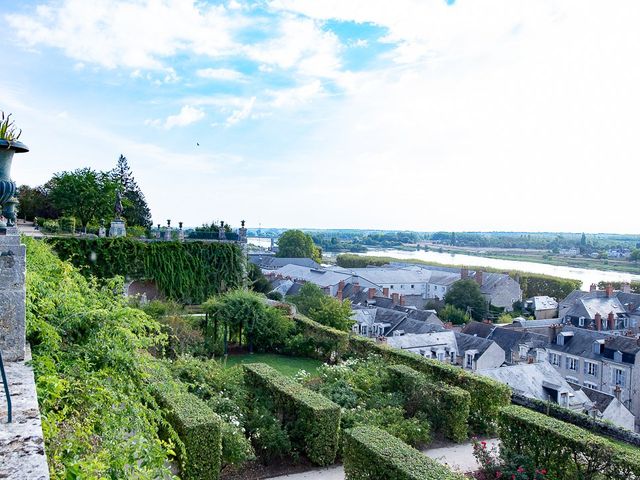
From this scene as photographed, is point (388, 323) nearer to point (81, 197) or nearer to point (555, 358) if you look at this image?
point (555, 358)

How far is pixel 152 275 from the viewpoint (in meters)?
27.4

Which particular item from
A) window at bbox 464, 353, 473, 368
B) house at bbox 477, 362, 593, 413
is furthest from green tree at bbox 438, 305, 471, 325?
house at bbox 477, 362, 593, 413

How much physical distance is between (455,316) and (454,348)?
747 inches

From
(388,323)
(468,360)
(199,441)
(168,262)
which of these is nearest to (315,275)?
(388,323)

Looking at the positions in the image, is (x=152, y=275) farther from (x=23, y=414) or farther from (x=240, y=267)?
(x=23, y=414)

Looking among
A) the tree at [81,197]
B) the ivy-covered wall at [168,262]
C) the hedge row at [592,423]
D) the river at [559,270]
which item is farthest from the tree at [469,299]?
the hedge row at [592,423]

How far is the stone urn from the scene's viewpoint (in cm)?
421

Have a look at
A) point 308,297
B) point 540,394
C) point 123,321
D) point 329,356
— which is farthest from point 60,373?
point 308,297

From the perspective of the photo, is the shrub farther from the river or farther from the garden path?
the river

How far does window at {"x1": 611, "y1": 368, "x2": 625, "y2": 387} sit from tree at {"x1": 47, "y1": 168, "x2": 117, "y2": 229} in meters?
34.8

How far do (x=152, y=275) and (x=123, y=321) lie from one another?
907 inches

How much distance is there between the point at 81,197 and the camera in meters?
35.5

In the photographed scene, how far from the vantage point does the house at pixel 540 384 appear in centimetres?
1889

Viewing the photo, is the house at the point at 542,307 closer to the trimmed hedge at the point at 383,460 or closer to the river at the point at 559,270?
the river at the point at 559,270
